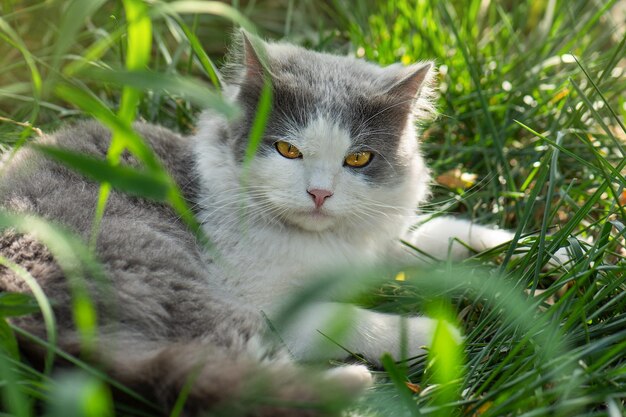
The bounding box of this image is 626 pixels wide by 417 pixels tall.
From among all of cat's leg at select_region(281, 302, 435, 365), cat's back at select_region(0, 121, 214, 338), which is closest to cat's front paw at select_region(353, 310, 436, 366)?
cat's leg at select_region(281, 302, 435, 365)

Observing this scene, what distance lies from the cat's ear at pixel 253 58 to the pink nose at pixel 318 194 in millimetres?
398

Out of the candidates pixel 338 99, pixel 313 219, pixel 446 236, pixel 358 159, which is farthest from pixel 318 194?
pixel 446 236

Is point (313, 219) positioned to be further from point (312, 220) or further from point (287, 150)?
point (287, 150)

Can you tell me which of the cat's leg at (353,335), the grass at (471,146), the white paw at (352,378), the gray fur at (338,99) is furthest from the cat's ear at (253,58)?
the white paw at (352,378)

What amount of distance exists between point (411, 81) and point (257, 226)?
695 mm

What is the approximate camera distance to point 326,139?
6.84 ft

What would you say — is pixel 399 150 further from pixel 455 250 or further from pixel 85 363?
pixel 85 363

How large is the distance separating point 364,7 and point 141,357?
2595 mm

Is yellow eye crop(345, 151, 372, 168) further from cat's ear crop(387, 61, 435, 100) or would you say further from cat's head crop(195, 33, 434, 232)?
cat's ear crop(387, 61, 435, 100)

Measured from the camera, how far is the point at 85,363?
1479 mm

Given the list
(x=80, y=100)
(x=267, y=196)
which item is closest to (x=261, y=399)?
(x=80, y=100)

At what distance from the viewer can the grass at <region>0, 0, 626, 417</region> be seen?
138cm

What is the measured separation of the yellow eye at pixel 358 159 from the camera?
2156 millimetres

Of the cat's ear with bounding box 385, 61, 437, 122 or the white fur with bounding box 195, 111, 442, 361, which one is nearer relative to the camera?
the white fur with bounding box 195, 111, 442, 361
